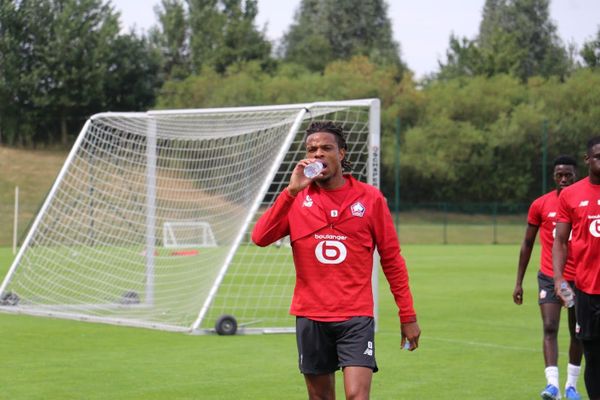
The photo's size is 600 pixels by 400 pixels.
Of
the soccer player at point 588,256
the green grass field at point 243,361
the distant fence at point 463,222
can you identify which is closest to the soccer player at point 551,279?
the green grass field at point 243,361

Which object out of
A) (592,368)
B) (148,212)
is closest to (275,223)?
(592,368)

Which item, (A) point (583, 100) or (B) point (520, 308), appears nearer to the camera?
A: (B) point (520, 308)

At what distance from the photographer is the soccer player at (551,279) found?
9.54m

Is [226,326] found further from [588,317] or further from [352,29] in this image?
[352,29]

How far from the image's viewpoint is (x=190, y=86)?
6334 cm

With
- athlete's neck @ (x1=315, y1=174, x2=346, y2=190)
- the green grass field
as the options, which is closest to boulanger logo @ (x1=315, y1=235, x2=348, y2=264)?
athlete's neck @ (x1=315, y1=174, x2=346, y2=190)

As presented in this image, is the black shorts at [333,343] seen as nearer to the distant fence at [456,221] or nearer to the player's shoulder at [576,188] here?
the player's shoulder at [576,188]

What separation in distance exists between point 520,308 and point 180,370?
8.84 m

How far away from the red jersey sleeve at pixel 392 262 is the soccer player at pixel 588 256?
1850mm

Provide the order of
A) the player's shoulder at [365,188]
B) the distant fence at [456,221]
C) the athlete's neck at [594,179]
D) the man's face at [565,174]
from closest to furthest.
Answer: the player's shoulder at [365,188]
the athlete's neck at [594,179]
the man's face at [565,174]
the distant fence at [456,221]

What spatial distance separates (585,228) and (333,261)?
7.62 ft

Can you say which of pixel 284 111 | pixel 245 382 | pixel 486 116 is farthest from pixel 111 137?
pixel 486 116

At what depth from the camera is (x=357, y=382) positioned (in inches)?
249

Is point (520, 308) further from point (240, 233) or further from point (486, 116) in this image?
point (486, 116)
